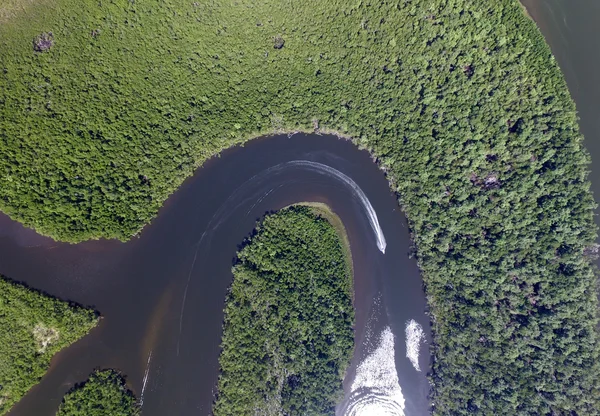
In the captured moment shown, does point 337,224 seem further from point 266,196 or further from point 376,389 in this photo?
point 376,389

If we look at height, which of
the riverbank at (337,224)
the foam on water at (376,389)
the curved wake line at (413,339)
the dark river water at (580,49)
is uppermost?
the dark river water at (580,49)

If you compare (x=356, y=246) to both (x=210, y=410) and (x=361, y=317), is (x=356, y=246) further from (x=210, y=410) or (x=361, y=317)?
(x=210, y=410)

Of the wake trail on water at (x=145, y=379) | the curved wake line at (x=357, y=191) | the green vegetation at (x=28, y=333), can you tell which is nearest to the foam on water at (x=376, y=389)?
the curved wake line at (x=357, y=191)

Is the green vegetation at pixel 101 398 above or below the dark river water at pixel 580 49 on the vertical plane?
below

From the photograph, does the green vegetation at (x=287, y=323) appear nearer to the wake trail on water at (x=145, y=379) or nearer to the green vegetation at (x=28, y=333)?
the wake trail on water at (x=145, y=379)

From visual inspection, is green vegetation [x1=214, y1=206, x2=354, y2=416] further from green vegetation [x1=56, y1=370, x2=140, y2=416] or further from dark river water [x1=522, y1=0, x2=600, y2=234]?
dark river water [x1=522, y1=0, x2=600, y2=234]

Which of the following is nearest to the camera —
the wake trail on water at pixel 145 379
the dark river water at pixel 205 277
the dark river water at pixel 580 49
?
the wake trail on water at pixel 145 379
